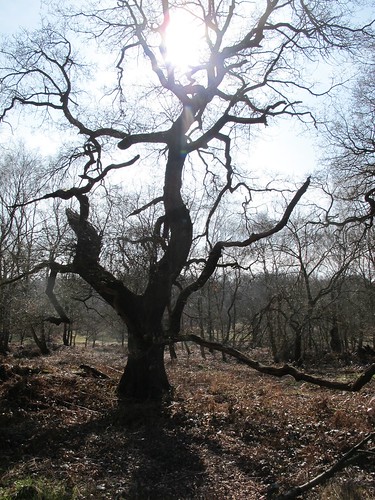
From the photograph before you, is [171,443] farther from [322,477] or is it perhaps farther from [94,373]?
[94,373]

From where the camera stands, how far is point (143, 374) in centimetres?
1084

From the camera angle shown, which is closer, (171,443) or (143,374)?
(171,443)

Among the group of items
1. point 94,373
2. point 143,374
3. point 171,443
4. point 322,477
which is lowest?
point 171,443

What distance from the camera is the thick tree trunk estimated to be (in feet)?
35.0

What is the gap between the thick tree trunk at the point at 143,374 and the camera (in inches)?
420

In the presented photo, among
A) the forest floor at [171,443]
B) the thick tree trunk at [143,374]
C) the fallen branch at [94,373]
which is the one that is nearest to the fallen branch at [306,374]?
the forest floor at [171,443]

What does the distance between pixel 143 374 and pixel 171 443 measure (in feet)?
10.2

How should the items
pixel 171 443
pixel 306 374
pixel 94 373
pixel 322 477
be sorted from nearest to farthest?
pixel 322 477 → pixel 171 443 → pixel 306 374 → pixel 94 373

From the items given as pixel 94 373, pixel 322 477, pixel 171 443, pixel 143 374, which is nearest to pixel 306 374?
pixel 171 443

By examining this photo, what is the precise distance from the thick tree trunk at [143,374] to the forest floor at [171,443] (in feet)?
1.44

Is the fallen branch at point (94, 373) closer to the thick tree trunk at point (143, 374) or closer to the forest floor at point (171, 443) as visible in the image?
the forest floor at point (171, 443)

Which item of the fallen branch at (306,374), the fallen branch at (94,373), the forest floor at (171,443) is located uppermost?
the fallen branch at (306,374)

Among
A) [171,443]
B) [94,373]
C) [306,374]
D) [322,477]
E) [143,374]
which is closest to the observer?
[322,477]

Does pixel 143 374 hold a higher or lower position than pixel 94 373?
higher
